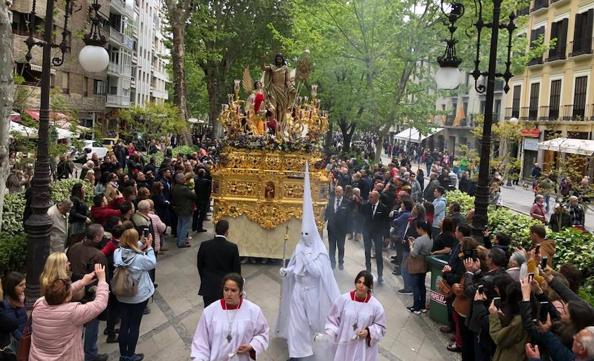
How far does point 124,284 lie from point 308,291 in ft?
6.88

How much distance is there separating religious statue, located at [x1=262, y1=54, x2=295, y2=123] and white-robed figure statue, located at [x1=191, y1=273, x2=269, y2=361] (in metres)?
7.78

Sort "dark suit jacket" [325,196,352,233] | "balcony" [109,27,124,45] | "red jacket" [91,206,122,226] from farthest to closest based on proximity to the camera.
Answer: "balcony" [109,27,124,45] < "dark suit jacket" [325,196,352,233] < "red jacket" [91,206,122,226]

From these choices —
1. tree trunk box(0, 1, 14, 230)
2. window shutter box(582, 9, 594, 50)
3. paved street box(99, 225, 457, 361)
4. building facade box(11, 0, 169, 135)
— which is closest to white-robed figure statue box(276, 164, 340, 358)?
paved street box(99, 225, 457, 361)

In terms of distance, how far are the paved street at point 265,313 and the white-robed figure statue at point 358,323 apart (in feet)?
5.19

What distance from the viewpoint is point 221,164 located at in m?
11.5

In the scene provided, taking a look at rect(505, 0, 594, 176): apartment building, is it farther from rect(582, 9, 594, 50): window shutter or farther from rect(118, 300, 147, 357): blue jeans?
rect(118, 300, 147, 357): blue jeans

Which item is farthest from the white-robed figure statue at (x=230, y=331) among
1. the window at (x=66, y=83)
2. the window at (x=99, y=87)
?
the window at (x=99, y=87)

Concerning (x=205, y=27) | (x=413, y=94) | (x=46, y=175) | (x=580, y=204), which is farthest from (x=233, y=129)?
(x=205, y=27)

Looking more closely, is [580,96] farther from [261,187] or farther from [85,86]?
[85,86]

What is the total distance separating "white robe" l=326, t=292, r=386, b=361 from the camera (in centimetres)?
577

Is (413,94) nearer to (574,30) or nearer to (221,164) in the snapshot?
(574,30)

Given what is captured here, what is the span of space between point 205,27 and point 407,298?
26.5m

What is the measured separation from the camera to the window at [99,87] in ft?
150

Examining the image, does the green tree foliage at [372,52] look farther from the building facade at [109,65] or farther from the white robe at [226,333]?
the white robe at [226,333]
